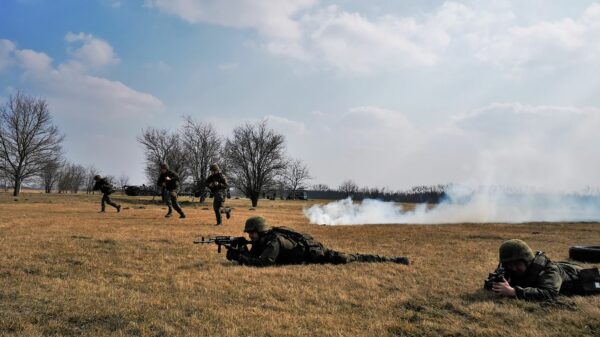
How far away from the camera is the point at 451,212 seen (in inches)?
1406

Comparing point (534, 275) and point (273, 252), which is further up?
point (534, 275)

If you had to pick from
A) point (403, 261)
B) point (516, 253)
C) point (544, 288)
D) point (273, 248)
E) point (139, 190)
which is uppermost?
point (139, 190)

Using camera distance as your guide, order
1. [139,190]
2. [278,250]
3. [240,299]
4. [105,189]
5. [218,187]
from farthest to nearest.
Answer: [139,190] < [105,189] < [218,187] < [278,250] < [240,299]

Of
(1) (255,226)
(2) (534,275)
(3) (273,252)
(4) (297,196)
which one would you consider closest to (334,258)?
(3) (273,252)

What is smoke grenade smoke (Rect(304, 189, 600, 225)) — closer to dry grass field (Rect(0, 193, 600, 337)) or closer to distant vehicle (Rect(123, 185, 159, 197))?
dry grass field (Rect(0, 193, 600, 337))

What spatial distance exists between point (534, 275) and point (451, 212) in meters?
30.1

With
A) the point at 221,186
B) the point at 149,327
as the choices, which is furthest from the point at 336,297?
the point at 221,186

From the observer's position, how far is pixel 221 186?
58.4ft

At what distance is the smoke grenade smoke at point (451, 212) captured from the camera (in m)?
32.0

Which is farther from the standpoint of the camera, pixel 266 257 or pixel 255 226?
pixel 255 226

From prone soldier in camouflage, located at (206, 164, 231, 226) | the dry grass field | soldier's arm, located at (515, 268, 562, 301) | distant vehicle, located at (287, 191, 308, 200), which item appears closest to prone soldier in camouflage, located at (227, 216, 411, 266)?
the dry grass field

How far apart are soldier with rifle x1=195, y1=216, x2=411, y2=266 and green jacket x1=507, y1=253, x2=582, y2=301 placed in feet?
12.3

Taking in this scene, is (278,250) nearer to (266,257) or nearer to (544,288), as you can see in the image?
(266,257)

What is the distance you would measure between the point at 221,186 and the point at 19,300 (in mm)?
11947
